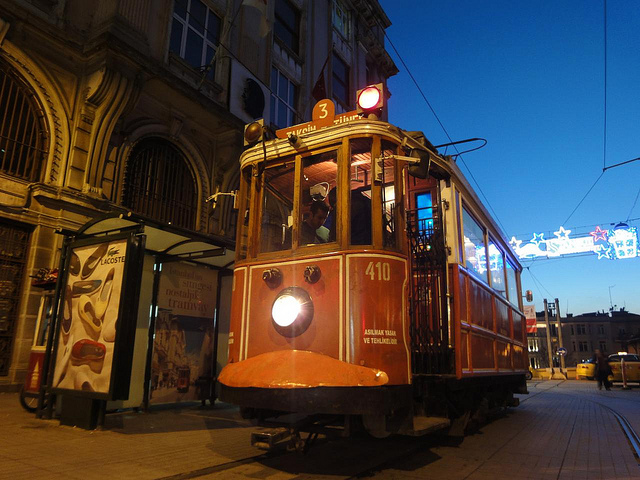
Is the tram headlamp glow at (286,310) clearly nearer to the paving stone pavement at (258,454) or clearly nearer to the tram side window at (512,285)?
the paving stone pavement at (258,454)

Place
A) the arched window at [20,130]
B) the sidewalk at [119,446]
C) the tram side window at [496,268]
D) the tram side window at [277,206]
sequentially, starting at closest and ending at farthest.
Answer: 1. the sidewalk at [119,446]
2. the tram side window at [277,206]
3. the tram side window at [496,268]
4. the arched window at [20,130]

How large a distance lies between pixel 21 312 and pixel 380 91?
751cm

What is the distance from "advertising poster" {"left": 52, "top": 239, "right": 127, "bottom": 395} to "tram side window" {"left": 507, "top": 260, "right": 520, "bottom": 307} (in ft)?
23.1

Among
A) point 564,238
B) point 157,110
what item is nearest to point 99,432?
point 157,110

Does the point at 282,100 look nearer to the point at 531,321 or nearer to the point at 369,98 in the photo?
the point at 369,98

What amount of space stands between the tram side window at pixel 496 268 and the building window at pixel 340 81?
43.0 feet

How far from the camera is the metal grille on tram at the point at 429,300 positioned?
513cm

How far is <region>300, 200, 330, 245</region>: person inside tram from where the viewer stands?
183 inches

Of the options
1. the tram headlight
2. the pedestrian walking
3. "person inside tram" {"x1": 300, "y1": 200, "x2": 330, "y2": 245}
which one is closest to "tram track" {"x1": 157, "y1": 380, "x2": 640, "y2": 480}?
the tram headlight

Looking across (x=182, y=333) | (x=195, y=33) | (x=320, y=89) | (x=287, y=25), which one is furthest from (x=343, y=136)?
(x=287, y=25)

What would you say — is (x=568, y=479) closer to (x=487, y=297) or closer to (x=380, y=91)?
(x=487, y=297)

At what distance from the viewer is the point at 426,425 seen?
433 cm

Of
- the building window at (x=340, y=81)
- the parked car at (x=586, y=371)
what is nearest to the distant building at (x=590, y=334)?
the parked car at (x=586, y=371)

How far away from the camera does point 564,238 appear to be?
23000mm
